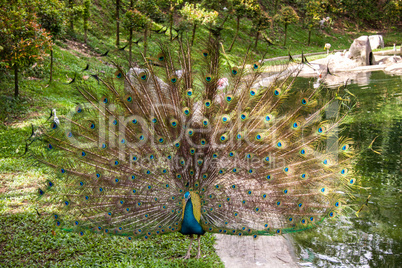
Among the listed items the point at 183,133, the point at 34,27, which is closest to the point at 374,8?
the point at 34,27

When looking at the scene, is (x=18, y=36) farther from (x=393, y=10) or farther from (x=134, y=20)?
(x=393, y=10)

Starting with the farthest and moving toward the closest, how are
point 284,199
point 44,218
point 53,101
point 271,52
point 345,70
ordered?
point 271,52 < point 345,70 < point 53,101 < point 44,218 < point 284,199

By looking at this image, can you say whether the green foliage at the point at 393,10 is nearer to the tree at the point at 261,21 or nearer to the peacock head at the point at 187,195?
the tree at the point at 261,21

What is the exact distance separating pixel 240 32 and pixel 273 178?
108 feet

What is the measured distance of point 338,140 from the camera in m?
4.99

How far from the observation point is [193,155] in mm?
4832

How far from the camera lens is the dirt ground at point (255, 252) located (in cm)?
539

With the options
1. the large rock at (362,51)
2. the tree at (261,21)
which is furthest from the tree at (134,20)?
the large rock at (362,51)

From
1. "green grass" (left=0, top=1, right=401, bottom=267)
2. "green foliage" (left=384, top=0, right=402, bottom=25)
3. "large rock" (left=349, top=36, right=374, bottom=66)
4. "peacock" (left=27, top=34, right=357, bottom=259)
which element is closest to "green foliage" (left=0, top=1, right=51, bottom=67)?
"green grass" (left=0, top=1, right=401, bottom=267)

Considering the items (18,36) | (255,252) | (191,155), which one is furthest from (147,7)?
(255,252)

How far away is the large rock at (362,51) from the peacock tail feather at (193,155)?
2237cm

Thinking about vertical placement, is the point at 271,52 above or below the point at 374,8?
below

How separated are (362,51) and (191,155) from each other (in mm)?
23678

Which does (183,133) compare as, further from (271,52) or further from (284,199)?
(271,52)
